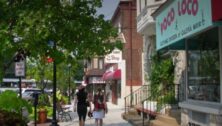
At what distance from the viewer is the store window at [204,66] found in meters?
11.2

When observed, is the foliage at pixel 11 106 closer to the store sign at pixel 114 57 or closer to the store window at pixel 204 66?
the store window at pixel 204 66

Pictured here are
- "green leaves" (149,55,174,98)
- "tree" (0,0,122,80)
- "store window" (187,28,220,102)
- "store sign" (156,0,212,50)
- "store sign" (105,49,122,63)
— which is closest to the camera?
"store sign" (156,0,212,50)

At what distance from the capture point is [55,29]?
17.4m

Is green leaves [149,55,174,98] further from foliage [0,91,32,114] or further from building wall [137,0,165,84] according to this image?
foliage [0,91,32,114]

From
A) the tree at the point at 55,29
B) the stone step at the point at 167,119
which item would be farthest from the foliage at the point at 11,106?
the stone step at the point at 167,119

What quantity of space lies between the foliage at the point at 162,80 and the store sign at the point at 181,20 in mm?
6325

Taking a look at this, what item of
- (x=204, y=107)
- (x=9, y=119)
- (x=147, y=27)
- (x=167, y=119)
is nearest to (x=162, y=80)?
(x=147, y=27)

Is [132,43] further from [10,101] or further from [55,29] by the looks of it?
Answer: [10,101]

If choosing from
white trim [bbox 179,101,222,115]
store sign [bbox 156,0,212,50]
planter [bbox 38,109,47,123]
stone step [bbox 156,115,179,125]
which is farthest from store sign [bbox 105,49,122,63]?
white trim [bbox 179,101,222,115]

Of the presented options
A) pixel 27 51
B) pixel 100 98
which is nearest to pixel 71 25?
pixel 27 51

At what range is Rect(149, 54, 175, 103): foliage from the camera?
20.1m

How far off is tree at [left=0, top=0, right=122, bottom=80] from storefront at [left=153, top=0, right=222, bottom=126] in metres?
4.23

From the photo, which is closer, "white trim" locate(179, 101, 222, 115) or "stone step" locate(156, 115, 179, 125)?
"white trim" locate(179, 101, 222, 115)

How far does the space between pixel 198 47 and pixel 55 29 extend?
6.25 m
